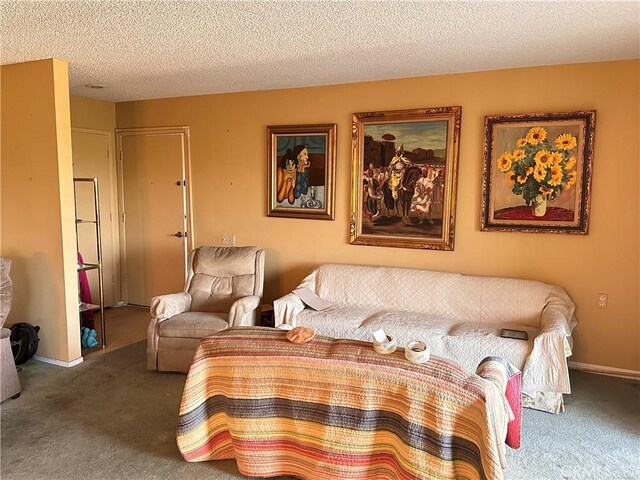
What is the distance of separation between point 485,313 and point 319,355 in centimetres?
205

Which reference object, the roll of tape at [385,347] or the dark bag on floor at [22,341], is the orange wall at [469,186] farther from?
the roll of tape at [385,347]

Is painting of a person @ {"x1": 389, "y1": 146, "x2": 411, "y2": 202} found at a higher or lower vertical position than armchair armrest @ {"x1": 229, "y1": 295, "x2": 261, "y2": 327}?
higher

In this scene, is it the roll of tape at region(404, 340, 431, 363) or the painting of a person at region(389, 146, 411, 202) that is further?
the painting of a person at region(389, 146, 411, 202)

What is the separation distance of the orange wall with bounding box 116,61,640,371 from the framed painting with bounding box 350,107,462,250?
0.09 m

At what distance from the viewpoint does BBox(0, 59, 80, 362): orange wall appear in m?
3.68

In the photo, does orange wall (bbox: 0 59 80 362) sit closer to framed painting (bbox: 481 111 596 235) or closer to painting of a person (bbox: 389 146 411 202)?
painting of a person (bbox: 389 146 411 202)

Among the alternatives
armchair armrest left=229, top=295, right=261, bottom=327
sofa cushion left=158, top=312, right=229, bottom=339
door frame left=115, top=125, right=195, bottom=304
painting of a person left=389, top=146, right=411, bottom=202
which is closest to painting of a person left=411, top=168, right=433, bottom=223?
painting of a person left=389, top=146, right=411, bottom=202

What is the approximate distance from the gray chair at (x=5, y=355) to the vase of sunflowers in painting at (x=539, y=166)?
3.86 m

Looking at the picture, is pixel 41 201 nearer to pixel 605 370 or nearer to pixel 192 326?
pixel 192 326

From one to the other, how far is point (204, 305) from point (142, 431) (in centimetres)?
143

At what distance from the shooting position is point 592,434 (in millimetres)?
2801

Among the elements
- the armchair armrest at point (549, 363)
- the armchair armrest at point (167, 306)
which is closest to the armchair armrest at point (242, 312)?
the armchair armrest at point (167, 306)

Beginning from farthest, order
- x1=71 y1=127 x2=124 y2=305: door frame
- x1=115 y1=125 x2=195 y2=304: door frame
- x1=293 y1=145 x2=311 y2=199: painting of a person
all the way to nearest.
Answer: x1=71 y1=127 x2=124 y2=305: door frame → x1=115 y1=125 x2=195 y2=304: door frame → x1=293 y1=145 x2=311 y2=199: painting of a person

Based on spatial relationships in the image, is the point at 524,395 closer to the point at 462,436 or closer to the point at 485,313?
the point at 485,313
